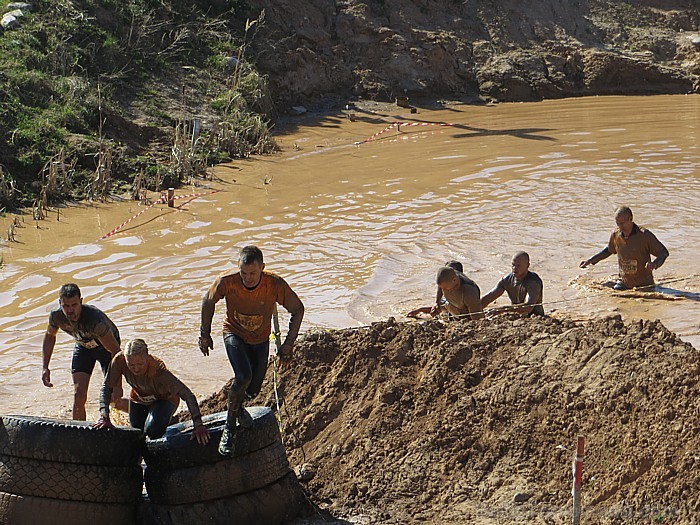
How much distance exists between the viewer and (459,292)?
1004 cm

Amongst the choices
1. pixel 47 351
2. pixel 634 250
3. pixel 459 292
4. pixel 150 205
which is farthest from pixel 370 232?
pixel 47 351

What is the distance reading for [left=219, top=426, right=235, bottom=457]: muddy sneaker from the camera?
279 inches

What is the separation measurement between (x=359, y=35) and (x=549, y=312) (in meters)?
18.2

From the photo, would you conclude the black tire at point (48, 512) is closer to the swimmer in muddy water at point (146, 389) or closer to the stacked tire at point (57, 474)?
the stacked tire at point (57, 474)

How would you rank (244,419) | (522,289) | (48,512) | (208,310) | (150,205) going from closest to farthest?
(48,512)
(244,419)
(208,310)
(522,289)
(150,205)

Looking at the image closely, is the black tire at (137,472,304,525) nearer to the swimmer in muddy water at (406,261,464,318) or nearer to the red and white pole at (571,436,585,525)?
the red and white pole at (571,436,585,525)

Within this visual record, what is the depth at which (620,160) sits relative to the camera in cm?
2030

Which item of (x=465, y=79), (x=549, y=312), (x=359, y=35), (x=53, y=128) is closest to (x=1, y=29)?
(x=53, y=128)

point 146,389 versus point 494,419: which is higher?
point 146,389

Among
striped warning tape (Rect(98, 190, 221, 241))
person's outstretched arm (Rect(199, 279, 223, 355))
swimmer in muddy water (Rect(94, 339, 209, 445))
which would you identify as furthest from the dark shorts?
striped warning tape (Rect(98, 190, 221, 241))

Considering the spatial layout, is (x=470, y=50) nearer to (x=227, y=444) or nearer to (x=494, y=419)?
(x=494, y=419)

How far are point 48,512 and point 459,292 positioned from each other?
4716 millimetres

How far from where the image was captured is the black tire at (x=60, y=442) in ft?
22.8

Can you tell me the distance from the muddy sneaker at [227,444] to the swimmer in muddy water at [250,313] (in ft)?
0.72
